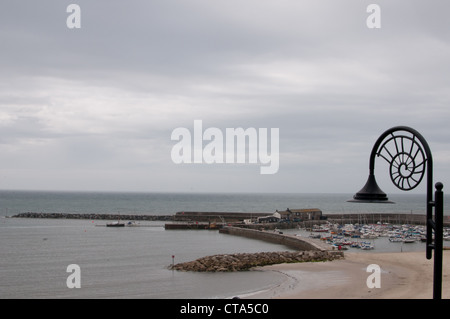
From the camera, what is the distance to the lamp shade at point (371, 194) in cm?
761

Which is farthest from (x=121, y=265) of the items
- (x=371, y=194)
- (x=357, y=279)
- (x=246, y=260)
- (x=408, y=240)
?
(x=408, y=240)

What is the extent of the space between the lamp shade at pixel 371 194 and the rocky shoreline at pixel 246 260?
35.5 m

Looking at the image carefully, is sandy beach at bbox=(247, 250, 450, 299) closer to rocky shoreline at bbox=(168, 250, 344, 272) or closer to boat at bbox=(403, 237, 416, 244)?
rocky shoreline at bbox=(168, 250, 344, 272)

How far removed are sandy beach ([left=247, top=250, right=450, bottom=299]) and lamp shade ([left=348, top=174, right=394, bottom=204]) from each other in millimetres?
23432

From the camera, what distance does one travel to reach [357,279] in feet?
118

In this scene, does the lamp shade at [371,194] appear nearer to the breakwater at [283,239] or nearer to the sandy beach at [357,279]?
the sandy beach at [357,279]

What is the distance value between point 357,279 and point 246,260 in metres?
11.9

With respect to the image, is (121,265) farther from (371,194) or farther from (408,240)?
(408,240)

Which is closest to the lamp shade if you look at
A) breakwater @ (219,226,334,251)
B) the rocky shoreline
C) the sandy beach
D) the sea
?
the sandy beach

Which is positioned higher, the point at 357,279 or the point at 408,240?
the point at 357,279

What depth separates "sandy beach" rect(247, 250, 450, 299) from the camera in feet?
101
